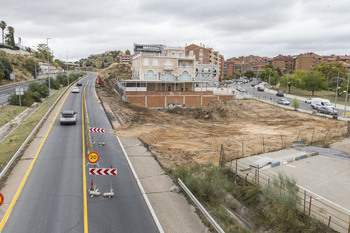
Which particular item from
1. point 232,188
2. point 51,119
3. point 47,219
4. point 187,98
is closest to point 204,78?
point 187,98

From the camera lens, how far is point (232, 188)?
16156 mm

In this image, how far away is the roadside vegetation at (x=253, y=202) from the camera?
11820 millimetres

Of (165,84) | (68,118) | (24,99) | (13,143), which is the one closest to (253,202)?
(13,143)

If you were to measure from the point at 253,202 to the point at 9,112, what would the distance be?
36513 millimetres

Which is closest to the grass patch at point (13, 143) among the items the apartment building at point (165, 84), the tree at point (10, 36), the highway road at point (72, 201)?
the highway road at point (72, 201)

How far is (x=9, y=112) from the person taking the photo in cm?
3738

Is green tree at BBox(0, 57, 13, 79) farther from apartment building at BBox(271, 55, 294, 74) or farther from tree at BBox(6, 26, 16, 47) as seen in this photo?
apartment building at BBox(271, 55, 294, 74)

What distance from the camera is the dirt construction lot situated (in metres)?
24.1

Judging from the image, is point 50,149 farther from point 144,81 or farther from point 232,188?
point 144,81

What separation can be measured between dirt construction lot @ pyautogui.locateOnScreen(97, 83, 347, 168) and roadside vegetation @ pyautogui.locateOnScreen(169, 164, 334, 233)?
5.45 meters

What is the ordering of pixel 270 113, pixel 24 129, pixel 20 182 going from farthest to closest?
pixel 270 113 → pixel 24 129 → pixel 20 182

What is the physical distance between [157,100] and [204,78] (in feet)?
101

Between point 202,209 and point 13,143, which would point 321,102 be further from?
point 13,143

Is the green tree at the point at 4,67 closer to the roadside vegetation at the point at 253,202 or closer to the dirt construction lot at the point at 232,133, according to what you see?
the dirt construction lot at the point at 232,133
